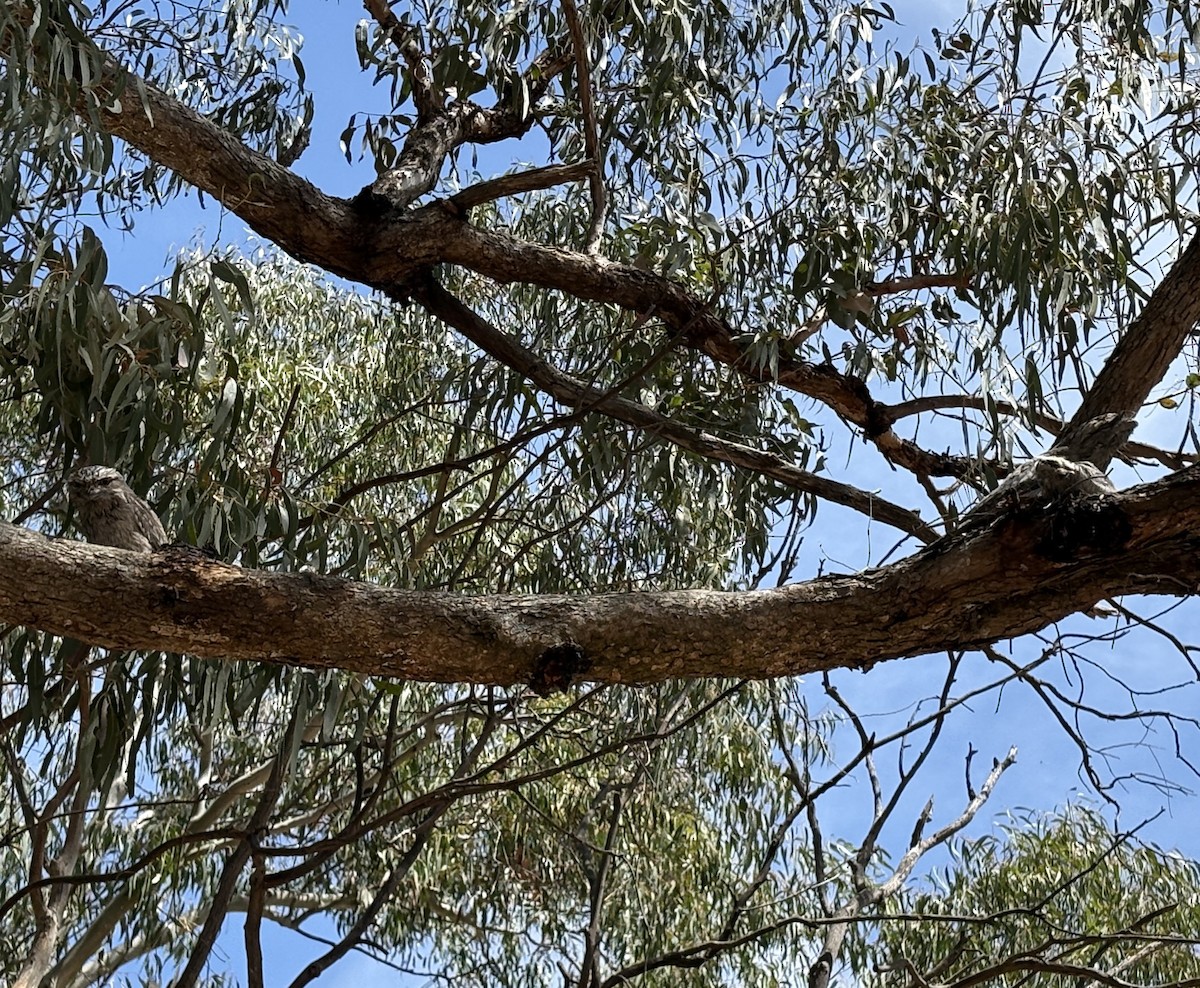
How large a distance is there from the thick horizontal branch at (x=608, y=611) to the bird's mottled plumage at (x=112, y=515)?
0.77 feet

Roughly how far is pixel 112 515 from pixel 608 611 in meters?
0.62

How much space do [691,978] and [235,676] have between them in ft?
8.17

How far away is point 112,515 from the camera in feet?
5.68

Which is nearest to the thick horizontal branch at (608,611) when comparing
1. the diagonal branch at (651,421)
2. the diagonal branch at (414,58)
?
the diagonal branch at (651,421)

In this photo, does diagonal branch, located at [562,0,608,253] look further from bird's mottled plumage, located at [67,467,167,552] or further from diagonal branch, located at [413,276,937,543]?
bird's mottled plumage, located at [67,467,167,552]

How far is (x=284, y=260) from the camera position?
230 inches

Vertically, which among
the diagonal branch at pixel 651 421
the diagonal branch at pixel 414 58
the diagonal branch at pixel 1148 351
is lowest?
the diagonal branch at pixel 1148 351

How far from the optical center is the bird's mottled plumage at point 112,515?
172 centimetres

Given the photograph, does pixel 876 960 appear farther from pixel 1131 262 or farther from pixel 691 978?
pixel 1131 262

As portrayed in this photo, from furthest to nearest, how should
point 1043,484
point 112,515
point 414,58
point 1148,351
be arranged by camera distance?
point 414,58
point 1148,351
point 112,515
point 1043,484

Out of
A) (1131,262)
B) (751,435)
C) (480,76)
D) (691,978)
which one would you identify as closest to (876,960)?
(691,978)

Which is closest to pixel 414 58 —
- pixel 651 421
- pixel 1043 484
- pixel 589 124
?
pixel 589 124

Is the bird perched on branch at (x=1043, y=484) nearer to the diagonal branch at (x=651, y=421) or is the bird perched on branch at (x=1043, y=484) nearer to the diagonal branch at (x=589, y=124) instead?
the diagonal branch at (x=651, y=421)

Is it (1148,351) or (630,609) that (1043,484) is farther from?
(1148,351)
